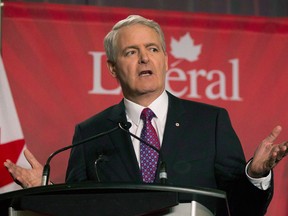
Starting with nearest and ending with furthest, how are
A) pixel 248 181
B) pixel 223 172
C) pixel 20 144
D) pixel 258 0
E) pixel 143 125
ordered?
pixel 248 181
pixel 223 172
pixel 143 125
pixel 20 144
pixel 258 0

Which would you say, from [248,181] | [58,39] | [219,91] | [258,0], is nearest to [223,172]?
[248,181]

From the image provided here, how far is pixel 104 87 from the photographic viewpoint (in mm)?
3176

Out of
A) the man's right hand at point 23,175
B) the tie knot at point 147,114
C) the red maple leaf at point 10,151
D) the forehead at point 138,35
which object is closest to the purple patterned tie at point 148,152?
the tie knot at point 147,114

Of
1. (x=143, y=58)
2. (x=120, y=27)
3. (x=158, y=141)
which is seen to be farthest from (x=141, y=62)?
(x=158, y=141)

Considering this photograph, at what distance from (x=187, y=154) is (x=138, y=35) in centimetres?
44

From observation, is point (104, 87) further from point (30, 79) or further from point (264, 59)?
point (264, 59)

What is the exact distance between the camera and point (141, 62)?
2.37m

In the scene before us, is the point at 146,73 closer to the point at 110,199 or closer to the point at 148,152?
the point at 148,152

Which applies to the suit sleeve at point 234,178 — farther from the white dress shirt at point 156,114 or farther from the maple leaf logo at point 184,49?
the maple leaf logo at point 184,49

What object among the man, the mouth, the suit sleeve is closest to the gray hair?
the man

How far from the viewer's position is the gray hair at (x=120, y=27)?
2.41 m

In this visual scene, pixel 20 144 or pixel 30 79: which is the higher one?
pixel 30 79

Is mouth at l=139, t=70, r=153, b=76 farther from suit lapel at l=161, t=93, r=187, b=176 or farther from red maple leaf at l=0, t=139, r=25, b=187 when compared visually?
red maple leaf at l=0, t=139, r=25, b=187

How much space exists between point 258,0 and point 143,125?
1483 mm
